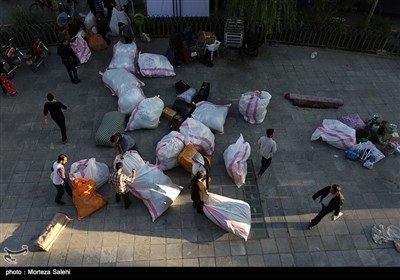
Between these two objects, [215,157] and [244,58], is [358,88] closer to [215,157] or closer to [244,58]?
[244,58]

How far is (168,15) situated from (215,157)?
6.66 m

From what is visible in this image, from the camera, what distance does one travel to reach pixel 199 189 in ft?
Result: 21.6

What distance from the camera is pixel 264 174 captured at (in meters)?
8.12

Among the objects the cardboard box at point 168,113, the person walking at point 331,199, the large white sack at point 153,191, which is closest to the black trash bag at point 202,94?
the cardboard box at point 168,113

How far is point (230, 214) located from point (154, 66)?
5469 mm

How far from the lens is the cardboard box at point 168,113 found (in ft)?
29.7

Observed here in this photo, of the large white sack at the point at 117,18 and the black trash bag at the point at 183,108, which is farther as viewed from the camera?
the large white sack at the point at 117,18

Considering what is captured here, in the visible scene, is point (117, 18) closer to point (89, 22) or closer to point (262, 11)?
point (89, 22)

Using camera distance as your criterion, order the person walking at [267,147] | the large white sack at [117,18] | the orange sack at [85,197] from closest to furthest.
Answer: the orange sack at [85,197]
the person walking at [267,147]
the large white sack at [117,18]

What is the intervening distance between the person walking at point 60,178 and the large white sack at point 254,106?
15.1 ft

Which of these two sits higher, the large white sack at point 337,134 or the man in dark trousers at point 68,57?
the man in dark trousers at point 68,57

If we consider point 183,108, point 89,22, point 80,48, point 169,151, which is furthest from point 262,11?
point 89,22

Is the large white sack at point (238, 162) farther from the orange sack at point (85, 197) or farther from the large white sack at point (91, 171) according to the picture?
the orange sack at point (85, 197)
